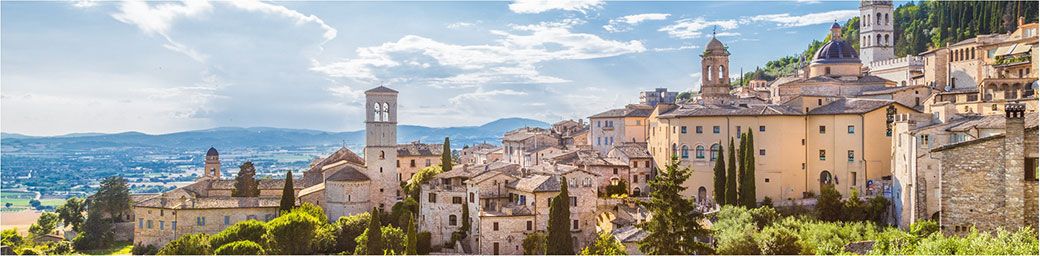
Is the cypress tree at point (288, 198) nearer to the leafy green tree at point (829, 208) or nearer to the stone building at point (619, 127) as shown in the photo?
the stone building at point (619, 127)

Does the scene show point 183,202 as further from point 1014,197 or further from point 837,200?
point 1014,197

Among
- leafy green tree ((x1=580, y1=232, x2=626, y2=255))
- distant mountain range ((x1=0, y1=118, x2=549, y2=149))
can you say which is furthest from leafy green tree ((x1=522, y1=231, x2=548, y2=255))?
distant mountain range ((x1=0, y1=118, x2=549, y2=149))

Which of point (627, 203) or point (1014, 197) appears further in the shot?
point (627, 203)

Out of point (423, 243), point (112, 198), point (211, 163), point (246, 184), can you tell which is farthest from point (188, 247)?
point (211, 163)

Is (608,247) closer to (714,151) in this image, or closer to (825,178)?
(714,151)

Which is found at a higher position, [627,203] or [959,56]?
[959,56]

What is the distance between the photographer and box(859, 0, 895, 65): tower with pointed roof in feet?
232

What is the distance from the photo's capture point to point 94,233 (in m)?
49.2

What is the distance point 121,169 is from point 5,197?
33.1 ft

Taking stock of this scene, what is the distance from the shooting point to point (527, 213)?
34875mm

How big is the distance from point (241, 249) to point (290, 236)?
2.53 metres

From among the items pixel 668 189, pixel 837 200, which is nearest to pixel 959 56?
pixel 837 200

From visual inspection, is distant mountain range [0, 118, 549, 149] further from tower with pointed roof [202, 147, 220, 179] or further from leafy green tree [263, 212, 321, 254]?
leafy green tree [263, 212, 321, 254]

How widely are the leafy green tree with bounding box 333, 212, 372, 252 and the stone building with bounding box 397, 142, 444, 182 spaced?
11.1 meters
